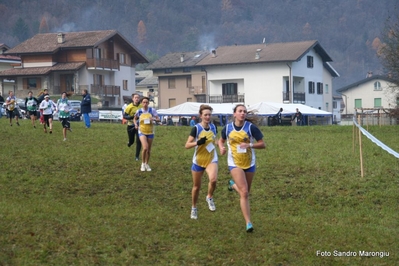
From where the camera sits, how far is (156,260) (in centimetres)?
1043

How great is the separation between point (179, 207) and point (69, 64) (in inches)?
2655

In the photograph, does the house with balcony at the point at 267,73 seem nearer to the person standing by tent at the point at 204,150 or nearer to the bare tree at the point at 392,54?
the bare tree at the point at 392,54

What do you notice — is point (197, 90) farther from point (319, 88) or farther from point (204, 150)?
point (204, 150)

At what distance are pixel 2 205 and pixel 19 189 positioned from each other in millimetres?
3524

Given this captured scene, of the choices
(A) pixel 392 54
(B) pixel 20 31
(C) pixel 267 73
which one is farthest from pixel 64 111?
(B) pixel 20 31

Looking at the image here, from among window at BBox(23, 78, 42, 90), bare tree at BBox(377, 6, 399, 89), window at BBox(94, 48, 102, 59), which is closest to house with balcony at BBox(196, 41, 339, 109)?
window at BBox(94, 48, 102, 59)

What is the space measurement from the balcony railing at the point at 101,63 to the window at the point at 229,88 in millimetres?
14127

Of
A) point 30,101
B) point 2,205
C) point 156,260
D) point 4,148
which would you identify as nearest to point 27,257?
point 156,260

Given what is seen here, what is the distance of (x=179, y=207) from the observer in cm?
1602

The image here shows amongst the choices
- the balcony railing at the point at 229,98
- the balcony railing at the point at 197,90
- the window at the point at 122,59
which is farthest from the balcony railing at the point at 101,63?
the balcony railing at the point at 229,98

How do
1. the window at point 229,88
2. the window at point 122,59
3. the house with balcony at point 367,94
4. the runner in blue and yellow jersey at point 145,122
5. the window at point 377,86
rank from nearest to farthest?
the runner in blue and yellow jersey at point 145,122 → the window at point 229,88 → the window at point 122,59 → the house with balcony at point 367,94 → the window at point 377,86

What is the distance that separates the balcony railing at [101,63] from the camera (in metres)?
80.9

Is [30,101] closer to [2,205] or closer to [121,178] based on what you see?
[121,178]

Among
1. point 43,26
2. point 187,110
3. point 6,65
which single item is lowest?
point 187,110
